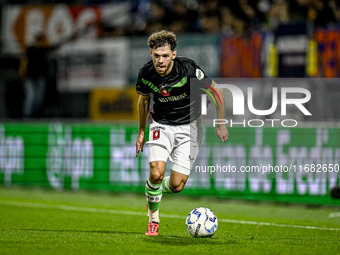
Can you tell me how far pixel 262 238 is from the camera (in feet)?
23.0

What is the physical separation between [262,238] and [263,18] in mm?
8599

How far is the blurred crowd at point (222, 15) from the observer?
45.3 feet

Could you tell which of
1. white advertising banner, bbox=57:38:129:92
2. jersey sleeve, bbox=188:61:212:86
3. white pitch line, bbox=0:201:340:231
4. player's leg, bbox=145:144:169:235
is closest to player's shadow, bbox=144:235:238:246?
player's leg, bbox=145:144:169:235

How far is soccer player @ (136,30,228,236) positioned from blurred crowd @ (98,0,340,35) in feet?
21.4

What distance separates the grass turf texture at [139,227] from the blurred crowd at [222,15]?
455 centimetres

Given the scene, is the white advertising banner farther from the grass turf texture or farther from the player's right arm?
the player's right arm

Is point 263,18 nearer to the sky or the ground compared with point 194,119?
nearer to the sky

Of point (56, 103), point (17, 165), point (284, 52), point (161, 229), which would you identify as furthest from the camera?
point (56, 103)

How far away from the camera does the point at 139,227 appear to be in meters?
8.04

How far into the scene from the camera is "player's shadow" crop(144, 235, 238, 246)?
6.40 metres

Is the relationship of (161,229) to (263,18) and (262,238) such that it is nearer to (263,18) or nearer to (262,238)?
(262,238)

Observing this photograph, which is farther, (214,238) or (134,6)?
(134,6)

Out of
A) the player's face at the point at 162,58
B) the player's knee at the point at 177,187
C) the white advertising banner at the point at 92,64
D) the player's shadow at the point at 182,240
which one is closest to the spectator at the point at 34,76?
the white advertising banner at the point at 92,64

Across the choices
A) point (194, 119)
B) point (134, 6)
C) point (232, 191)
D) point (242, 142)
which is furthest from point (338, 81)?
point (134, 6)
